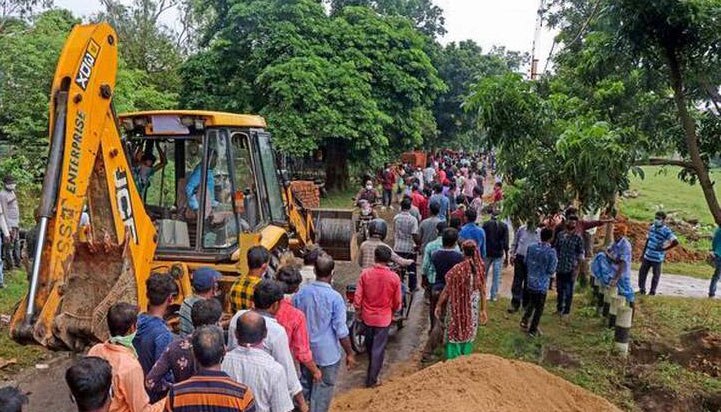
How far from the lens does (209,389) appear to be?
10.6 feet

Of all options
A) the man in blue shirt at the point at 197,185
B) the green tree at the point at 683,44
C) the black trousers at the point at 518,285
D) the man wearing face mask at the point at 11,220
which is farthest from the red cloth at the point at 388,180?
the man in blue shirt at the point at 197,185

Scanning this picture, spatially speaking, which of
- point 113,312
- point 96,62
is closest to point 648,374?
point 113,312

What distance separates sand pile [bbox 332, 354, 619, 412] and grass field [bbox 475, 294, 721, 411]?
120cm

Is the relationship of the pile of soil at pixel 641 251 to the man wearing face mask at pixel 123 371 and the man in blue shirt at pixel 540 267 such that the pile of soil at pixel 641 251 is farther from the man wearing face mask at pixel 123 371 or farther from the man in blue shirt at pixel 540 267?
the man wearing face mask at pixel 123 371

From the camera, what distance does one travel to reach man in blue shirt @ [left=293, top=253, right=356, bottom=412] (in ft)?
17.0

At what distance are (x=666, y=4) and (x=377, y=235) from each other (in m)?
Result: 4.00

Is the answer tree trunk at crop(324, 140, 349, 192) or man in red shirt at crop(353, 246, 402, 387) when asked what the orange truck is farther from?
man in red shirt at crop(353, 246, 402, 387)

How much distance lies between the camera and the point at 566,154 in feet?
20.7

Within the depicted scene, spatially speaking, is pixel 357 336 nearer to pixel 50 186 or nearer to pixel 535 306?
pixel 535 306

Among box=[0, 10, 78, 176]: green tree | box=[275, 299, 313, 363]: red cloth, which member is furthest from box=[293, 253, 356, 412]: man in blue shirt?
box=[0, 10, 78, 176]: green tree

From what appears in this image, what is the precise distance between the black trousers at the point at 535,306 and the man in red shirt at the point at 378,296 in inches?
112

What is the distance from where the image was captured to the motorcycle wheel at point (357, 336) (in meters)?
7.60

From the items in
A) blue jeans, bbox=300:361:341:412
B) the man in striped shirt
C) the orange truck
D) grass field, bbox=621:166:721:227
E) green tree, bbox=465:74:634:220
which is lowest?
grass field, bbox=621:166:721:227

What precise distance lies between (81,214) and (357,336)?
3.97m
